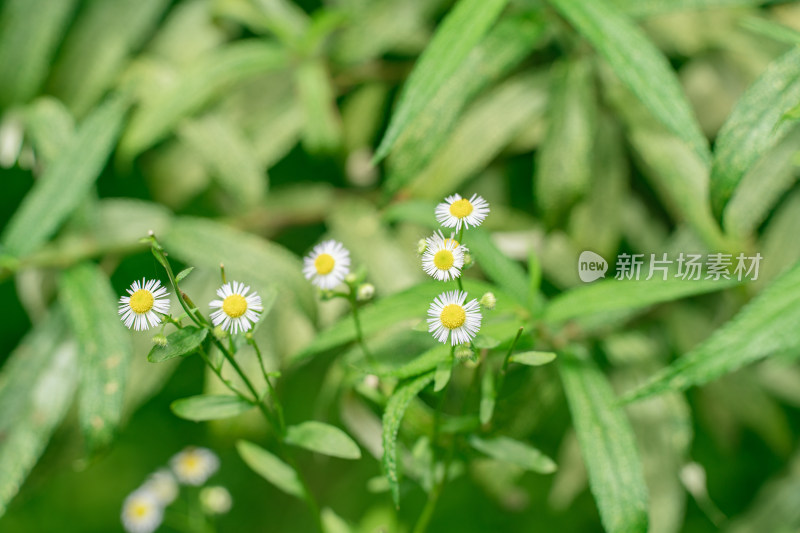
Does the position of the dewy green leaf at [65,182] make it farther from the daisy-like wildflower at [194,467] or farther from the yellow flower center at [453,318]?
the yellow flower center at [453,318]

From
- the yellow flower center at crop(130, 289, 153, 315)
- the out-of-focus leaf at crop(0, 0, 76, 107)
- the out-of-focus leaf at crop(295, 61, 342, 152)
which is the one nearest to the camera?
the yellow flower center at crop(130, 289, 153, 315)

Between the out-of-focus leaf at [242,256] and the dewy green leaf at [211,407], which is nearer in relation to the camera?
the dewy green leaf at [211,407]

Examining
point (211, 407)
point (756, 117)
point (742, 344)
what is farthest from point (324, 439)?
point (756, 117)

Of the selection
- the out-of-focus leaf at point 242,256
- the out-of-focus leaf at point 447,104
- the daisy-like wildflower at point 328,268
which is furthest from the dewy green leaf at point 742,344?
the out-of-focus leaf at point 242,256

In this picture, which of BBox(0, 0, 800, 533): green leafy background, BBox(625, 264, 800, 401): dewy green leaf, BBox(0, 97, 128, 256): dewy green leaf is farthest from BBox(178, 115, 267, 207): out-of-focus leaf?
BBox(625, 264, 800, 401): dewy green leaf

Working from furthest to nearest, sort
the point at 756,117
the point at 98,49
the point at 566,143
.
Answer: the point at 98,49, the point at 566,143, the point at 756,117

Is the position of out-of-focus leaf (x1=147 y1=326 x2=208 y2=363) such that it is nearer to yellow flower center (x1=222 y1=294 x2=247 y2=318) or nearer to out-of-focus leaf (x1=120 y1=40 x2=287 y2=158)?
yellow flower center (x1=222 y1=294 x2=247 y2=318)

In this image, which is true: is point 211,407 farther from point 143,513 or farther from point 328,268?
point 143,513
